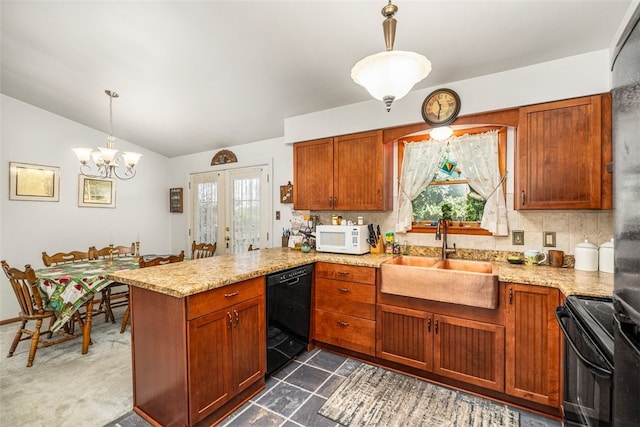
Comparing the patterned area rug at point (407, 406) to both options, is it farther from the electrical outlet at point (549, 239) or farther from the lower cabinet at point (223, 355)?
the electrical outlet at point (549, 239)

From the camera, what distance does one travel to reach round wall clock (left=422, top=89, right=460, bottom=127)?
8.07ft

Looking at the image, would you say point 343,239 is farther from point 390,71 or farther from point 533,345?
point 390,71

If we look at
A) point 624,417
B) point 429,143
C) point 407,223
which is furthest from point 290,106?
point 624,417

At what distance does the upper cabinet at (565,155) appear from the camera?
198 centimetres

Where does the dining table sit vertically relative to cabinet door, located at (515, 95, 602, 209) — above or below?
below

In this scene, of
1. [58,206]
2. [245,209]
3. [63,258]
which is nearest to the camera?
[63,258]

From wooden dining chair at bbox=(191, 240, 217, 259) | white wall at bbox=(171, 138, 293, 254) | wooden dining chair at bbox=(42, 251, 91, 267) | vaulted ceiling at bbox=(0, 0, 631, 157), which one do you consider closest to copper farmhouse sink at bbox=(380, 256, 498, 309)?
vaulted ceiling at bbox=(0, 0, 631, 157)

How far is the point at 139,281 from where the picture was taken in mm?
1709

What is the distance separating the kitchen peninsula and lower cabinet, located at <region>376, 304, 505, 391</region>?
326 millimetres

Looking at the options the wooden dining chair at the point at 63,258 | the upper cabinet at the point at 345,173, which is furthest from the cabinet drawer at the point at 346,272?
the wooden dining chair at the point at 63,258

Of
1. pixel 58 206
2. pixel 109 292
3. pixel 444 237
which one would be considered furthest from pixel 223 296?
pixel 58 206

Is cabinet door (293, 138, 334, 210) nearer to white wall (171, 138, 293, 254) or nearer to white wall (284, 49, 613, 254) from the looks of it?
white wall (284, 49, 613, 254)

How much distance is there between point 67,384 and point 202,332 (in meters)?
1.52

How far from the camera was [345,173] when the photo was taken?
3029 mm
